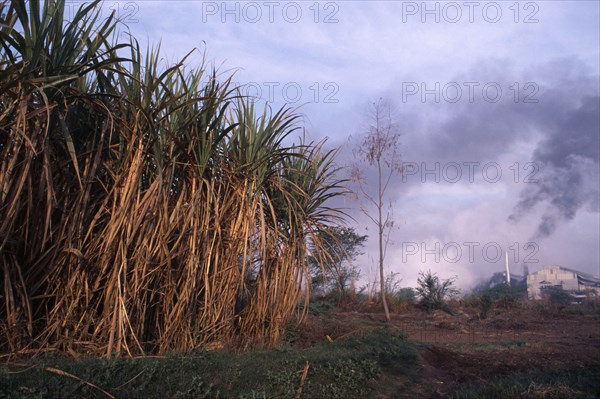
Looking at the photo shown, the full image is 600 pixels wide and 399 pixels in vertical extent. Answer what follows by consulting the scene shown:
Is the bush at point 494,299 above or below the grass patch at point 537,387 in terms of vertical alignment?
above

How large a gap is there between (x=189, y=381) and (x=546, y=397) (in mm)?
3369

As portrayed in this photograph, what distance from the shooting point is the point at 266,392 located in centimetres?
566

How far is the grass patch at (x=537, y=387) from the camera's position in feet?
18.3

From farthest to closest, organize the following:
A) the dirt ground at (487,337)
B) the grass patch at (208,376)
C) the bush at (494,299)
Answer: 1. the bush at (494,299)
2. the dirt ground at (487,337)
3. the grass patch at (208,376)

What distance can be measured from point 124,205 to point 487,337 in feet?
28.0

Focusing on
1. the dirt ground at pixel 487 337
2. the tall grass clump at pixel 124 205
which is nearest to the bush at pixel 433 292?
the dirt ground at pixel 487 337

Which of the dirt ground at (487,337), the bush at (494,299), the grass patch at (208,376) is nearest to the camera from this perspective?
the grass patch at (208,376)

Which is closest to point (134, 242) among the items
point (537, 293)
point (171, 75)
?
point (171, 75)

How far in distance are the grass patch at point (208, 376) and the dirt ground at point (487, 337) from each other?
98 centimetres

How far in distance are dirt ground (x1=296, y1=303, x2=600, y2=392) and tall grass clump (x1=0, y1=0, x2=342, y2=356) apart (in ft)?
6.87

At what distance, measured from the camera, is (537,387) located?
5.66 m

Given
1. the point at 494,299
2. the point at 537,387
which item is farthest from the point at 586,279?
the point at 537,387

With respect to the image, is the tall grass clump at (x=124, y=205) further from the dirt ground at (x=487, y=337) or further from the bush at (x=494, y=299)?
the bush at (x=494, y=299)

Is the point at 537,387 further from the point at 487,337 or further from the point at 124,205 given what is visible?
the point at 487,337
